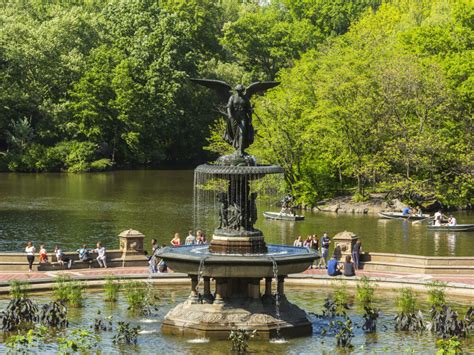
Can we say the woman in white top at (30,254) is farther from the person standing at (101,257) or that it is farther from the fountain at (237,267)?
the fountain at (237,267)

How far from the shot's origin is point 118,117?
372 feet

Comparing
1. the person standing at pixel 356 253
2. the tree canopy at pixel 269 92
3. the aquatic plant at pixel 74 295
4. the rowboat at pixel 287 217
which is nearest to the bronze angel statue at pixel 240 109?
the aquatic plant at pixel 74 295

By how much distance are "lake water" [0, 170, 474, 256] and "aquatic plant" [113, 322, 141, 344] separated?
25.9m

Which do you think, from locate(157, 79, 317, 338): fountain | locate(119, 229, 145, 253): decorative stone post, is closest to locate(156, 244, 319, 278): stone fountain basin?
locate(157, 79, 317, 338): fountain

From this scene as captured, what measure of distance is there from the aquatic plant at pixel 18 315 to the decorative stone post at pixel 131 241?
1223 cm

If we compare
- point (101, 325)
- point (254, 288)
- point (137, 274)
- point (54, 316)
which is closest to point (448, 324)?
point (254, 288)

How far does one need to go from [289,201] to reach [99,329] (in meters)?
41.9

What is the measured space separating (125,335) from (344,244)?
15.9 metres

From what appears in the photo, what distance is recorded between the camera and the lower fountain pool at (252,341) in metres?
29.2

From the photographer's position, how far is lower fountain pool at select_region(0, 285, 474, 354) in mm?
29188

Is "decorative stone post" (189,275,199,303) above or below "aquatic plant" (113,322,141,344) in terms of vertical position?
above

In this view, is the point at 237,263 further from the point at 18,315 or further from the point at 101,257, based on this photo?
the point at 101,257

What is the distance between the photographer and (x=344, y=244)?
43906mm

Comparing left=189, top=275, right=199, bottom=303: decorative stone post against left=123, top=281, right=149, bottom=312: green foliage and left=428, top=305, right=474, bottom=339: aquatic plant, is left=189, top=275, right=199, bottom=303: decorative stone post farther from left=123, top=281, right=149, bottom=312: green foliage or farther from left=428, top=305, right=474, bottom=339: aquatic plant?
left=428, top=305, right=474, bottom=339: aquatic plant
